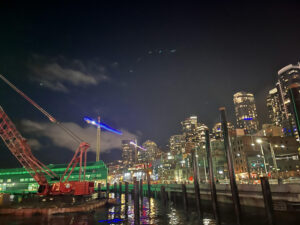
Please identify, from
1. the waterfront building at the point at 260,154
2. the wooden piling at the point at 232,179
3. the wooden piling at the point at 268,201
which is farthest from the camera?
the waterfront building at the point at 260,154

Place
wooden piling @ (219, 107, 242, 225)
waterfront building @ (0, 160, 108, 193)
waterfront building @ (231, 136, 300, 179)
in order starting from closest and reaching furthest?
wooden piling @ (219, 107, 242, 225) < waterfront building @ (231, 136, 300, 179) < waterfront building @ (0, 160, 108, 193)

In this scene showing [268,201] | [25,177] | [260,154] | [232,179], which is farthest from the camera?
[25,177]

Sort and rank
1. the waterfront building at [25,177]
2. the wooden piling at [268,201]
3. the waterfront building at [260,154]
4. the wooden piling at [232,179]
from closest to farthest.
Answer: the wooden piling at [268,201]
the wooden piling at [232,179]
the waterfront building at [260,154]
the waterfront building at [25,177]

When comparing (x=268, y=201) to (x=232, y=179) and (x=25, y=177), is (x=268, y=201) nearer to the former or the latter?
(x=232, y=179)

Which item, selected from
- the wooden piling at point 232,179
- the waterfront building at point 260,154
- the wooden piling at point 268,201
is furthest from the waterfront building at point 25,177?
the wooden piling at point 268,201

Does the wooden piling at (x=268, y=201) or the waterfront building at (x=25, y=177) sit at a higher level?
the waterfront building at (x=25, y=177)

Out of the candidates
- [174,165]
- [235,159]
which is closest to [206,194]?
[235,159]

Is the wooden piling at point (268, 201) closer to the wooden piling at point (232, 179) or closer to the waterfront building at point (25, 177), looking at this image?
the wooden piling at point (232, 179)

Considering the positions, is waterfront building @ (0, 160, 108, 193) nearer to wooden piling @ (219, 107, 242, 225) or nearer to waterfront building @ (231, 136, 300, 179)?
waterfront building @ (231, 136, 300, 179)

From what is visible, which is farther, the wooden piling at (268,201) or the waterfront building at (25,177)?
the waterfront building at (25,177)

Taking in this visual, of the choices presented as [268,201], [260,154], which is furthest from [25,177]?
[268,201]

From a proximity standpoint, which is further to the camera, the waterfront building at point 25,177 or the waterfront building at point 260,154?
the waterfront building at point 25,177

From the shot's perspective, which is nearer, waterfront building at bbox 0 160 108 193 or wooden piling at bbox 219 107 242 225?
wooden piling at bbox 219 107 242 225

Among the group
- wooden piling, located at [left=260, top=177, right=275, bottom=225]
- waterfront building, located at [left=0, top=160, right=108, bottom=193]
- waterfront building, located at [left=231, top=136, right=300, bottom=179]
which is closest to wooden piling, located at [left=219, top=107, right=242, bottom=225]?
wooden piling, located at [left=260, top=177, right=275, bottom=225]
